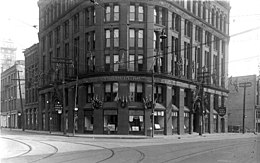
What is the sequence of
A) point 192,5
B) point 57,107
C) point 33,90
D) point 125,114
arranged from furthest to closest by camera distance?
1. point 33,90
2. point 192,5
3. point 57,107
4. point 125,114

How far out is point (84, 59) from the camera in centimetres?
4359

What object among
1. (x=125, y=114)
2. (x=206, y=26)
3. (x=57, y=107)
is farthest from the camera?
(x=206, y=26)

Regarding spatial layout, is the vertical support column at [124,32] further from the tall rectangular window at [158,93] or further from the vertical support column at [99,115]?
the tall rectangular window at [158,93]

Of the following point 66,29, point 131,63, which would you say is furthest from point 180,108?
point 66,29

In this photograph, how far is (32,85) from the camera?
6444cm

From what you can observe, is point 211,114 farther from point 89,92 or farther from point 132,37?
point 89,92

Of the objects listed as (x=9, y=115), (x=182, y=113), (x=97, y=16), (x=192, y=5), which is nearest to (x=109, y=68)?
(x=97, y=16)

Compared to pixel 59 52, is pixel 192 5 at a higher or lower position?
higher

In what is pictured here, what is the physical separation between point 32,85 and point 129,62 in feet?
102

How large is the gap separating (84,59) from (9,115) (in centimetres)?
4768

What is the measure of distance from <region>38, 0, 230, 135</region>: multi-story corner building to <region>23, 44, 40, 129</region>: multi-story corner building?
11.7 metres

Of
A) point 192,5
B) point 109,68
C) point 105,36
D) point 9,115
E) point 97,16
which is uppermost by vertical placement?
point 192,5

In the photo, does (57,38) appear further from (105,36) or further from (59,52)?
(105,36)

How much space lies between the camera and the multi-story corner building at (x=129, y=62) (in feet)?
130
